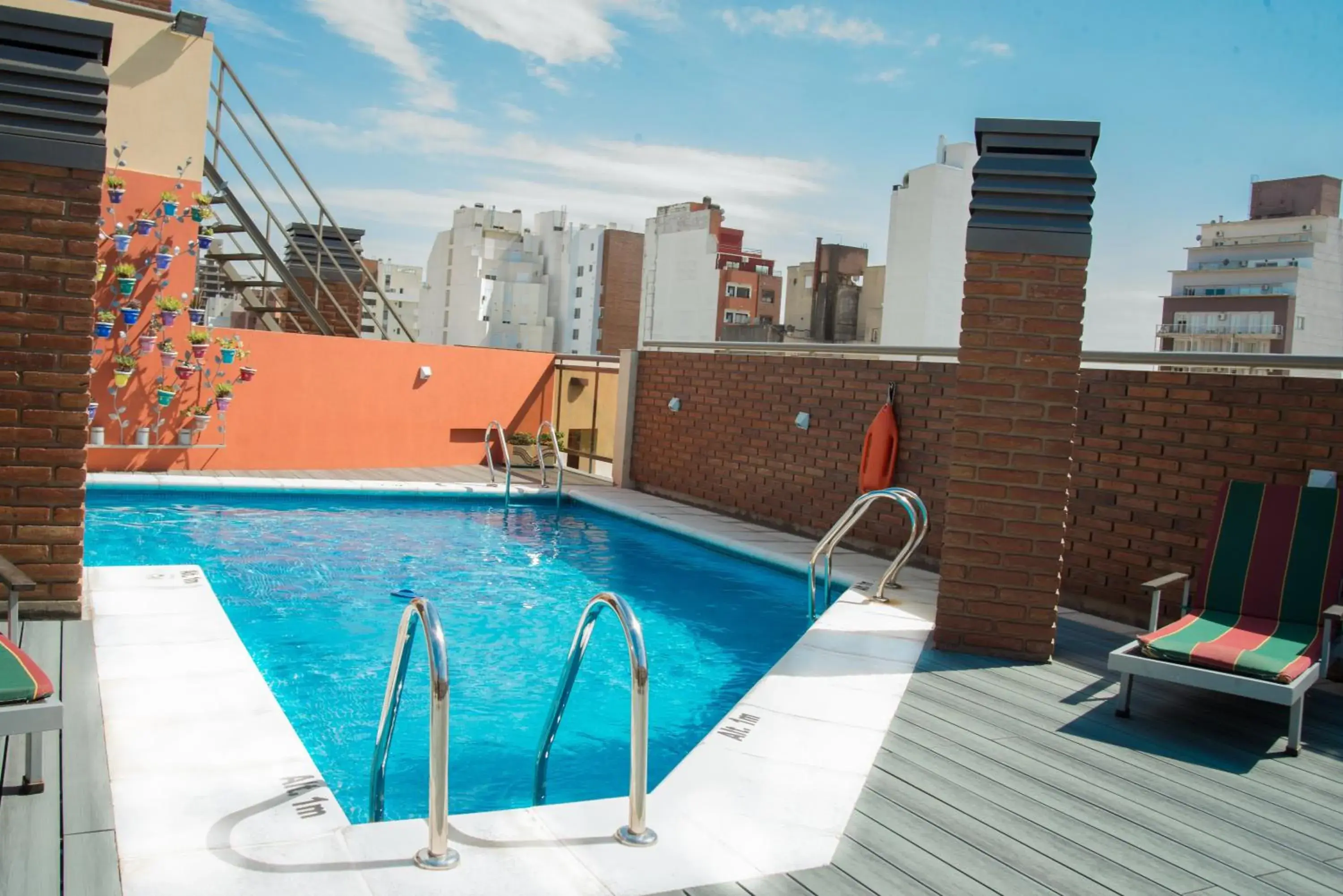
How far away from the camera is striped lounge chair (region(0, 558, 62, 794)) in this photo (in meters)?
3.02

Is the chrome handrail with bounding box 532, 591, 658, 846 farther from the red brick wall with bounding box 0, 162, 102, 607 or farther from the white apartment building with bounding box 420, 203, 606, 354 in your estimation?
the white apartment building with bounding box 420, 203, 606, 354

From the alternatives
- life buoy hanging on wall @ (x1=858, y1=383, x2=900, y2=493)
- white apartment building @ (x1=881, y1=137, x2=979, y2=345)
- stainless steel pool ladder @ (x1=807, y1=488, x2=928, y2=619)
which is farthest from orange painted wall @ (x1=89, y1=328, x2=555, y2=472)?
white apartment building @ (x1=881, y1=137, x2=979, y2=345)

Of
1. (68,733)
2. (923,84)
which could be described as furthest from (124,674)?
(923,84)

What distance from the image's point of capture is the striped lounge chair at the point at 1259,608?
454 centimetres

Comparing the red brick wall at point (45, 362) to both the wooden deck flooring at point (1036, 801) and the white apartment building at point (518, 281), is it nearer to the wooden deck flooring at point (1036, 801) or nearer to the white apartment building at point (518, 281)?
the wooden deck flooring at point (1036, 801)

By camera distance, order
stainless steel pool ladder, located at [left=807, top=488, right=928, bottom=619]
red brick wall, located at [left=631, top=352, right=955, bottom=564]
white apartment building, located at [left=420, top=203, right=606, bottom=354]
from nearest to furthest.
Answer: stainless steel pool ladder, located at [left=807, top=488, right=928, bottom=619], red brick wall, located at [left=631, top=352, right=955, bottom=564], white apartment building, located at [left=420, top=203, right=606, bottom=354]

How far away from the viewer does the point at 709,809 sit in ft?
11.6

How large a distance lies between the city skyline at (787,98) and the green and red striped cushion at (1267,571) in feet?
7.76

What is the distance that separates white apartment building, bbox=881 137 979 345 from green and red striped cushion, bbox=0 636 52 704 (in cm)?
3049

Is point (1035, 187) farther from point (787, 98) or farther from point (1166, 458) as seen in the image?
point (787, 98)

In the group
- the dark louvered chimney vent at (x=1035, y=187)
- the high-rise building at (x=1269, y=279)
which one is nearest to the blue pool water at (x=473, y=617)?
the dark louvered chimney vent at (x=1035, y=187)

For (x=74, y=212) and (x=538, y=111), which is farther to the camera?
(x=538, y=111)

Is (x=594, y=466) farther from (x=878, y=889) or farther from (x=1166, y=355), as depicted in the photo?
(x=878, y=889)

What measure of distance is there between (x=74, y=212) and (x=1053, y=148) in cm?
499
